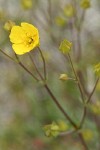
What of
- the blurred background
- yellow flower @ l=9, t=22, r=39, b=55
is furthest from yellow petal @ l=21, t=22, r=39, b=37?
the blurred background

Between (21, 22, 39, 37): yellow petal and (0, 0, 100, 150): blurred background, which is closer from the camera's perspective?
(21, 22, 39, 37): yellow petal

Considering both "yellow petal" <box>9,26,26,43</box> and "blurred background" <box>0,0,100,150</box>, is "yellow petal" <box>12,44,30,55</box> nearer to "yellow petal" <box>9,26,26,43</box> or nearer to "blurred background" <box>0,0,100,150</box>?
"yellow petal" <box>9,26,26,43</box>

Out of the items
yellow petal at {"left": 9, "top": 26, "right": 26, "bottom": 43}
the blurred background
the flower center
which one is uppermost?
yellow petal at {"left": 9, "top": 26, "right": 26, "bottom": 43}

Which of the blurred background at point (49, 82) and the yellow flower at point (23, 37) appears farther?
the blurred background at point (49, 82)

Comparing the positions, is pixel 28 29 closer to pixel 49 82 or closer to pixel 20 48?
pixel 20 48

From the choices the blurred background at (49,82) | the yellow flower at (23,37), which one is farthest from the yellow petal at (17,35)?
the blurred background at (49,82)

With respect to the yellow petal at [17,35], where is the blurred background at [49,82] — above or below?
below

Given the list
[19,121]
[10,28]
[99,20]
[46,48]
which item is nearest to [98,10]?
[99,20]

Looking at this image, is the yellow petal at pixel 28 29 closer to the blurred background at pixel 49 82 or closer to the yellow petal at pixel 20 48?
the yellow petal at pixel 20 48
